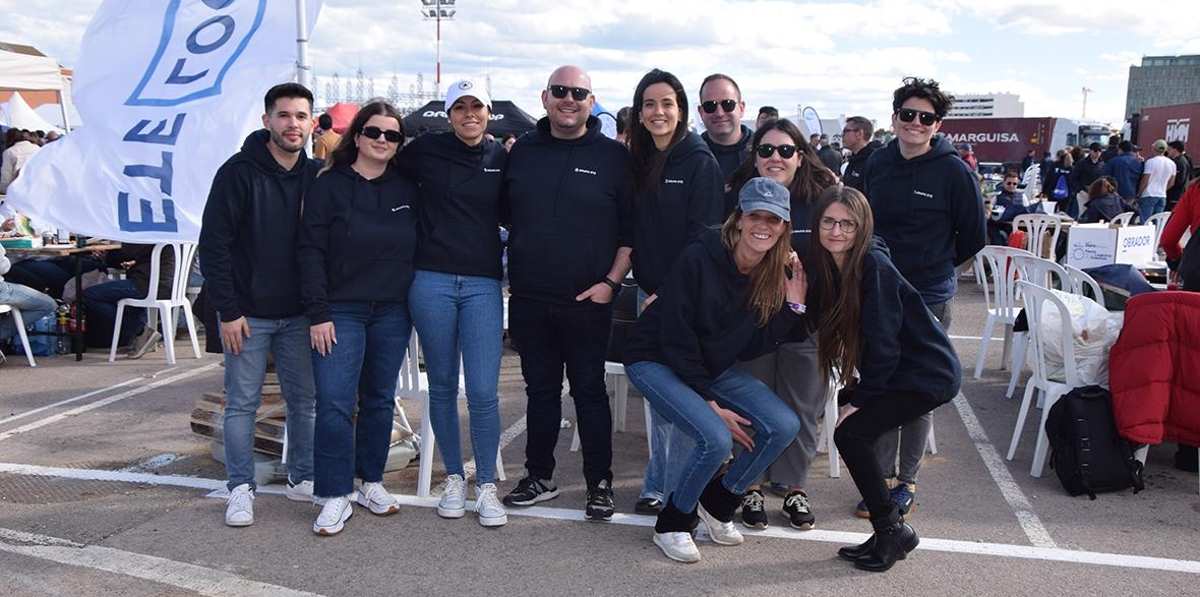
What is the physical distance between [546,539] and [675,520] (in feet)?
1.91

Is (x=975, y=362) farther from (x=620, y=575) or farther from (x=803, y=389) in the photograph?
(x=620, y=575)

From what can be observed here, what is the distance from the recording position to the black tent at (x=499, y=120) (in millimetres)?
17639

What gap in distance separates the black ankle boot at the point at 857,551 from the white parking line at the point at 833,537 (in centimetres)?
22

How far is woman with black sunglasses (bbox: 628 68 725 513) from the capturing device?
3934 mm

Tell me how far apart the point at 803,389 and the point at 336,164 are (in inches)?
87.0

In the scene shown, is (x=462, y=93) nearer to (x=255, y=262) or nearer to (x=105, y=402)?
(x=255, y=262)

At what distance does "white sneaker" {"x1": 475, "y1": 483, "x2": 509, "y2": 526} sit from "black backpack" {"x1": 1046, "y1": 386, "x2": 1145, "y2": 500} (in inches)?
106

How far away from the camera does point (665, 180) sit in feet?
13.0

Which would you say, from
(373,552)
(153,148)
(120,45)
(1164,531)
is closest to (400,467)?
(373,552)

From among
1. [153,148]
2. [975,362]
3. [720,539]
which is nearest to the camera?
[720,539]

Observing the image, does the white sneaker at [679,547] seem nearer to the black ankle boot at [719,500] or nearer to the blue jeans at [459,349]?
the black ankle boot at [719,500]

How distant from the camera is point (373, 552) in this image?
3.82 meters

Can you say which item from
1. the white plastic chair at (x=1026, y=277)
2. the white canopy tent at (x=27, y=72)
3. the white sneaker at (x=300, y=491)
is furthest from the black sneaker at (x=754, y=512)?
the white canopy tent at (x=27, y=72)

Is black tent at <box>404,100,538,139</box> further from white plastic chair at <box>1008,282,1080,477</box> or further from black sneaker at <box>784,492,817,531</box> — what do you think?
black sneaker at <box>784,492,817,531</box>
